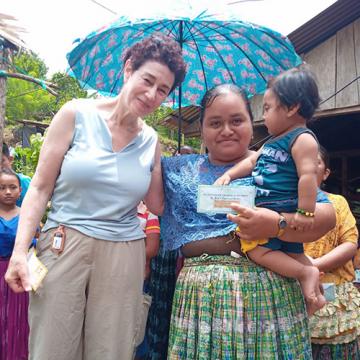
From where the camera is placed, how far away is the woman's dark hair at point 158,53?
1.81 metres

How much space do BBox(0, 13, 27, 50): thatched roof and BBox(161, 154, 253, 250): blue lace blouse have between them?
2922 millimetres

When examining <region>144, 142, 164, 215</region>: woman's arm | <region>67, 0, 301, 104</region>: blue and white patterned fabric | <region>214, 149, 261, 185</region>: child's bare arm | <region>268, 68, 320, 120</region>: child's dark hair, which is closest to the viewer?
<region>268, 68, 320, 120</region>: child's dark hair

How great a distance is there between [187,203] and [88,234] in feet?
1.54

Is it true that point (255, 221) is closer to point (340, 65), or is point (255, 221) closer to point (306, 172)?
point (306, 172)

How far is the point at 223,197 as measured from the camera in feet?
5.40

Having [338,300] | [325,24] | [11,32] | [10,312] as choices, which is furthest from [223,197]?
[11,32]

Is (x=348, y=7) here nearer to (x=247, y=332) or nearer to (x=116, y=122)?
(x=116, y=122)

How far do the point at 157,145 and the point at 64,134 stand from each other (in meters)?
0.45

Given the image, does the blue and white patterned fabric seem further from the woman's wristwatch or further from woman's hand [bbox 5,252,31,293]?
woman's hand [bbox 5,252,31,293]

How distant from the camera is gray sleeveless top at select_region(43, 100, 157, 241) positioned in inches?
64.7

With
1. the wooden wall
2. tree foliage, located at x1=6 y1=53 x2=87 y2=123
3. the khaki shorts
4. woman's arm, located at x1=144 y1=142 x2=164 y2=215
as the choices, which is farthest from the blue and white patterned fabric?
tree foliage, located at x1=6 y1=53 x2=87 y2=123

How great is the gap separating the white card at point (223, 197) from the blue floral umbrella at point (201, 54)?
36.2 inches

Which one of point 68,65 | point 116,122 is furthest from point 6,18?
point 116,122

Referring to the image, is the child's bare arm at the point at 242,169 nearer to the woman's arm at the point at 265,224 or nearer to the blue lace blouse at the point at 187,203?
the blue lace blouse at the point at 187,203
